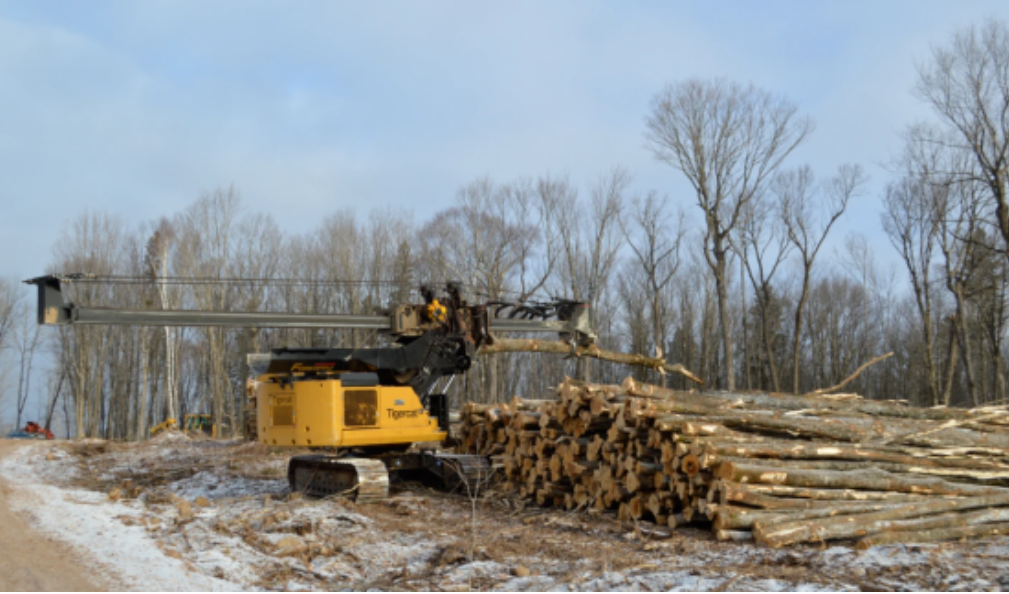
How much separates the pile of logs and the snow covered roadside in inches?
200

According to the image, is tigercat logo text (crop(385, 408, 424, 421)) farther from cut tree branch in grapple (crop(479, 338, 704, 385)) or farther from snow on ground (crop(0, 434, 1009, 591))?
cut tree branch in grapple (crop(479, 338, 704, 385))

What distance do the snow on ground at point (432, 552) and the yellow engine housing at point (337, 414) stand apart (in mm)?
958

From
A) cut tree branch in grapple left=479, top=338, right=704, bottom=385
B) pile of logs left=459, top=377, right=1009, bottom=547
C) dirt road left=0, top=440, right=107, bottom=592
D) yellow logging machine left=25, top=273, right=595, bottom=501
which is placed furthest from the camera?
cut tree branch in grapple left=479, top=338, right=704, bottom=385

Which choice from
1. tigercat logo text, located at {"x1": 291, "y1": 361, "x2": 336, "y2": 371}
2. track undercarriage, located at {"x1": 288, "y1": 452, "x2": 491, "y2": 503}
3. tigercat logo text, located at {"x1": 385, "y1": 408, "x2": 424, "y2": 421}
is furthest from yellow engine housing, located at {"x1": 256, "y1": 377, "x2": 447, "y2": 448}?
track undercarriage, located at {"x1": 288, "y1": 452, "x2": 491, "y2": 503}

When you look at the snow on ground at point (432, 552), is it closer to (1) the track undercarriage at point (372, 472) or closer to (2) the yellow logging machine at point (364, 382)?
(1) the track undercarriage at point (372, 472)

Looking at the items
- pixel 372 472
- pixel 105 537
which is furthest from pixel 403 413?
pixel 105 537

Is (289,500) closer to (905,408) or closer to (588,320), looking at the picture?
(588,320)

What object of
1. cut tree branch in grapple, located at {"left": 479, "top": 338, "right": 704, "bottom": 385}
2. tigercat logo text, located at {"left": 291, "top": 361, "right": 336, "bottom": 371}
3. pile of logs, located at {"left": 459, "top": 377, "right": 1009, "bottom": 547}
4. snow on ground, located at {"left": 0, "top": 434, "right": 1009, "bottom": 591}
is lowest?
snow on ground, located at {"left": 0, "top": 434, "right": 1009, "bottom": 591}

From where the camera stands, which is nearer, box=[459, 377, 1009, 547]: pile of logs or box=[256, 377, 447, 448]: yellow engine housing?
box=[459, 377, 1009, 547]: pile of logs

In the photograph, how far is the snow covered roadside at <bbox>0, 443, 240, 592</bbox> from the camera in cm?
662

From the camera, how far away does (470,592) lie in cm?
666

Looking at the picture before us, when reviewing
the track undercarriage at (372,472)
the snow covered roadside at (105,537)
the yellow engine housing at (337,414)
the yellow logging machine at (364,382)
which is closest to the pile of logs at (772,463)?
the track undercarriage at (372,472)

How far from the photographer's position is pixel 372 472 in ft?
37.4

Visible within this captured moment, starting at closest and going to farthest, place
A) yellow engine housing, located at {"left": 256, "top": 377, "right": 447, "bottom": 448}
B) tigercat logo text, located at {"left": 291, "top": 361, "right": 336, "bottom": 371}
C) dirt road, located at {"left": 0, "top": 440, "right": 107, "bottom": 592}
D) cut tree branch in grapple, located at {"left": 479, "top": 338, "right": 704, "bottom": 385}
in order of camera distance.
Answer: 1. dirt road, located at {"left": 0, "top": 440, "right": 107, "bottom": 592}
2. yellow engine housing, located at {"left": 256, "top": 377, "right": 447, "bottom": 448}
3. tigercat logo text, located at {"left": 291, "top": 361, "right": 336, "bottom": 371}
4. cut tree branch in grapple, located at {"left": 479, "top": 338, "right": 704, "bottom": 385}
